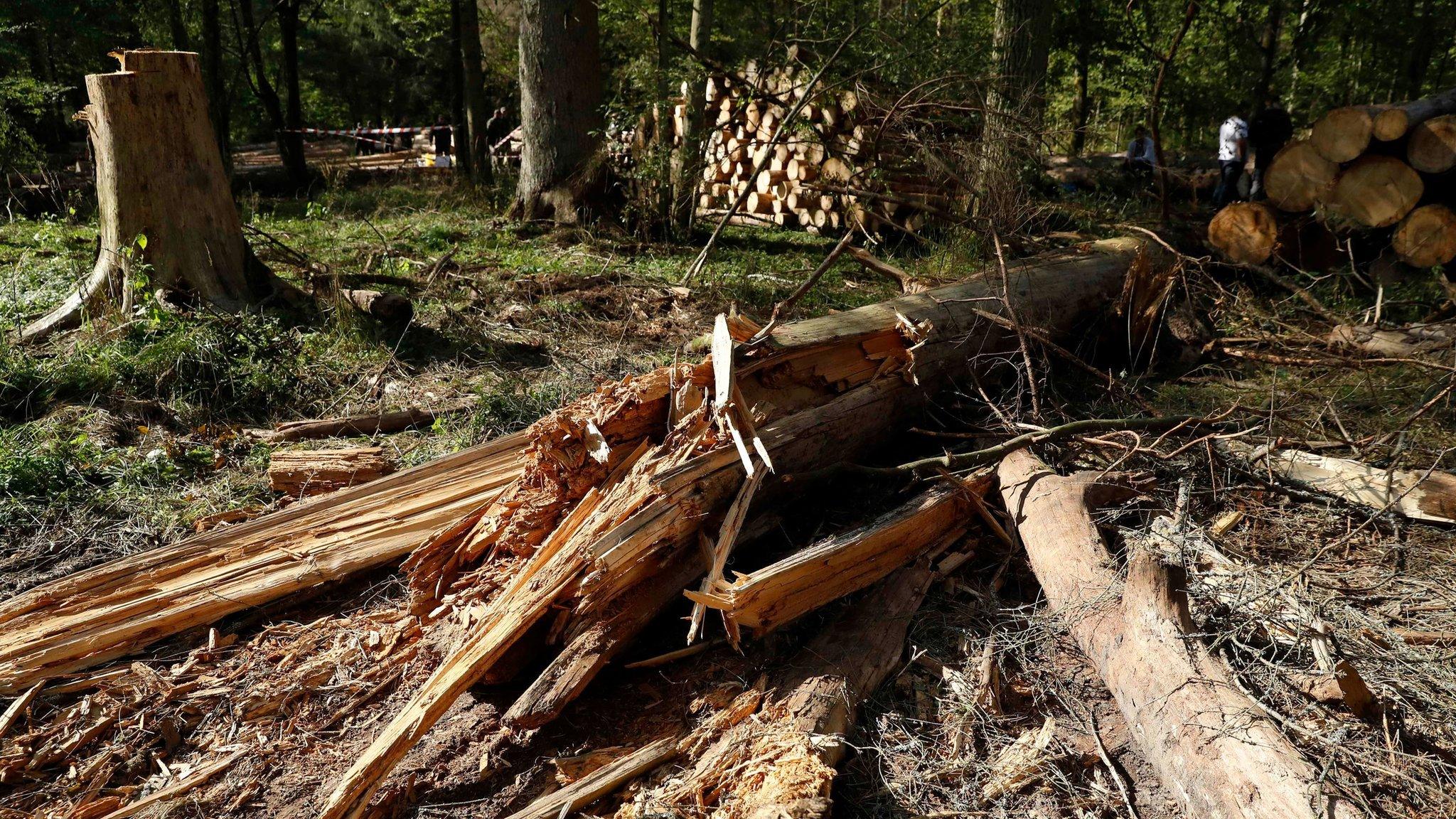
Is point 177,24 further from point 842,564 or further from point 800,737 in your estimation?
point 800,737

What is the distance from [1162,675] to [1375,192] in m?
6.64

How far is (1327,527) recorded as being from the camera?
382 cm

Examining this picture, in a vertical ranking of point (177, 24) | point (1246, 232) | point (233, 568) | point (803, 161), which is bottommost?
point (233, 568)

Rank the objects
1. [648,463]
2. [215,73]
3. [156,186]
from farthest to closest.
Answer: [215,73] → [156,186] → [648,463]

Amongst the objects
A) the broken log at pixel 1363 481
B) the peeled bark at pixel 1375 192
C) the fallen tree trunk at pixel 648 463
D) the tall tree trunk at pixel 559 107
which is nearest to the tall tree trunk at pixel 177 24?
the tall tree trunk at pixel 559 107

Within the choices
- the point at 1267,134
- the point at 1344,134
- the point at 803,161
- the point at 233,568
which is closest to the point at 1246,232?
the point at 1344,134

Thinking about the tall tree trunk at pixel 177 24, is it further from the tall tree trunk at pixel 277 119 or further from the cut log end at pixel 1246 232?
the cut log end at pixel 1246 232

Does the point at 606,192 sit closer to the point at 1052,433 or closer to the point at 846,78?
the point at 846,78

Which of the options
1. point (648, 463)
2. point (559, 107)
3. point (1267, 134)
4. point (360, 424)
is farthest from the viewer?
point (1267, 134)

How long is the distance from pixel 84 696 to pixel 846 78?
230 inches

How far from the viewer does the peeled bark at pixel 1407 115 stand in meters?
6.98

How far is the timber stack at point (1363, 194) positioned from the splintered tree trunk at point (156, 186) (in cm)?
779

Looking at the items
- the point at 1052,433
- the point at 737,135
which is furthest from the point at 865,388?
the point at 737,135

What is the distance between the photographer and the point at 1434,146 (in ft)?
22.5
